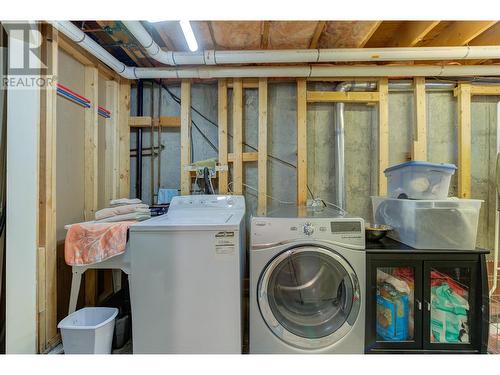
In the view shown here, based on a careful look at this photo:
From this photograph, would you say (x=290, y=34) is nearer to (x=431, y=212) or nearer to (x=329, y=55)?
(x=329, y=55)

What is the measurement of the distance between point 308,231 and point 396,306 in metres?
0.85

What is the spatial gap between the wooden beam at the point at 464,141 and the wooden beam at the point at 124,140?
3518 mm

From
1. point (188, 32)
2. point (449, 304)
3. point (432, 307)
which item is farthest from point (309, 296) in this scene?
point (188, 32)

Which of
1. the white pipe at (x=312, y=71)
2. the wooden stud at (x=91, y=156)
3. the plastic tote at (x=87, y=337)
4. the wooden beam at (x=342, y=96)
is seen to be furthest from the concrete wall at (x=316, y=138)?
the plastic tote at (x=87, y=337)

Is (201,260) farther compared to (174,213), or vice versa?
(174,213)

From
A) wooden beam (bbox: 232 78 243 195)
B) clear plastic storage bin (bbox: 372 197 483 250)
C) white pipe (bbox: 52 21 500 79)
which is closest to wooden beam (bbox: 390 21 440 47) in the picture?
white pipe (bbox: 52 21 500 79)

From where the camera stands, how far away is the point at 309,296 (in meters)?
1.88

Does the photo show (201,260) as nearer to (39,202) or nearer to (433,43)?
(39,202)

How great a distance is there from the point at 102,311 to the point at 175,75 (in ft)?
7.21

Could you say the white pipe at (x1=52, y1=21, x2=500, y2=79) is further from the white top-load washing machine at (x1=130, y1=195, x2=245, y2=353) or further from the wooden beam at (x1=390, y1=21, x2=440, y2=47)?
the white top-load washing machine at (x1=130, y1=195, x2=245, y2=353)

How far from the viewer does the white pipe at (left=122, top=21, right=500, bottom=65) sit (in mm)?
2197

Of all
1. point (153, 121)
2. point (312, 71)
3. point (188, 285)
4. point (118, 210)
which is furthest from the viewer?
point (153, 121)

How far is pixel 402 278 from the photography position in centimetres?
182
